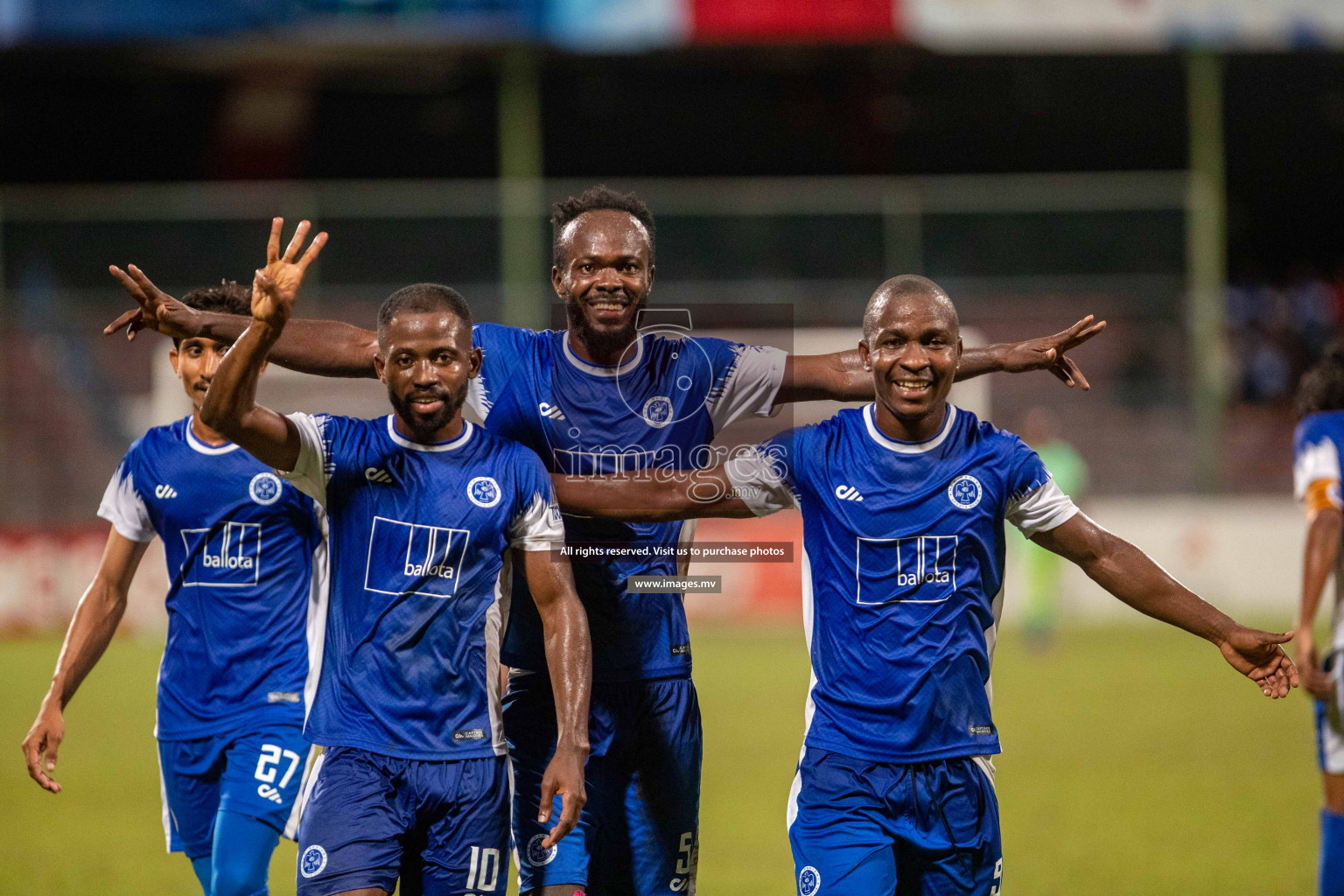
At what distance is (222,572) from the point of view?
5.13m

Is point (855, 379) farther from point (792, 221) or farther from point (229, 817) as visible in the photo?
point (792, 221)

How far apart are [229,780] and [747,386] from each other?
2.30m

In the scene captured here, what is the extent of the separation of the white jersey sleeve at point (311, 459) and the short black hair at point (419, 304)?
0.32 m

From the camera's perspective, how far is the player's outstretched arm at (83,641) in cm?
473

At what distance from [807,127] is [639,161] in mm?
3332

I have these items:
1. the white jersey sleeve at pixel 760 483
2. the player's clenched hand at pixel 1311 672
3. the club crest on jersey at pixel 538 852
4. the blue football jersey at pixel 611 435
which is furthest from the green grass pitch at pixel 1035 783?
the white jersey sleeve at pixel 760 483

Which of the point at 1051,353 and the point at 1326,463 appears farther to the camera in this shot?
the point at 1326,463

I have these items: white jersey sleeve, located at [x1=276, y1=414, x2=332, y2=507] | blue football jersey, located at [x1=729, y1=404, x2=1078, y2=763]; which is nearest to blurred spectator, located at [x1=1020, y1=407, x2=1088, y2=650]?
blue football jersey, located at [x1=729, y1=404, x2=1078, y2=763]

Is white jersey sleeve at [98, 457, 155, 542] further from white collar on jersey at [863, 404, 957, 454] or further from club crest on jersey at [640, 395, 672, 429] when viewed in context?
white collar on jersey at [863, 404, 957, 454]

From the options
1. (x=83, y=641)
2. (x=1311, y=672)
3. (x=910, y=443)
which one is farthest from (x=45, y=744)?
(x=1311, y=672)

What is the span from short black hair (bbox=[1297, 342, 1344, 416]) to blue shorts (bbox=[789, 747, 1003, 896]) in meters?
2.80

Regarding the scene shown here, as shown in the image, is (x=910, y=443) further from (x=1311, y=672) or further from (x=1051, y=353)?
(x=1311, y=672)

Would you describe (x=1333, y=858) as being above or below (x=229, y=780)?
below

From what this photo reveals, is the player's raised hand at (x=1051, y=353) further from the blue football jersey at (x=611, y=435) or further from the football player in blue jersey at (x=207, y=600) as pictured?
the football player in blue jersey at (x=207, y=600)
